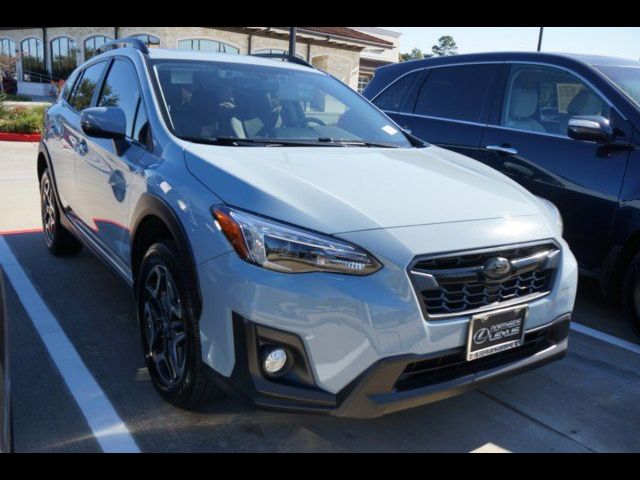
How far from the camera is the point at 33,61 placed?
109ft

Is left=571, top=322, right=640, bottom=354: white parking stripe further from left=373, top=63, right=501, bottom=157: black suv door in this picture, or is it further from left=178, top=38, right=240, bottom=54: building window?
left=178, top=38, right=240, bottom=54: building window

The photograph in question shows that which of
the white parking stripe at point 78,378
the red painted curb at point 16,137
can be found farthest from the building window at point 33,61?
the white parking stripe at point 78,378

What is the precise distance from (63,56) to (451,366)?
34194mm

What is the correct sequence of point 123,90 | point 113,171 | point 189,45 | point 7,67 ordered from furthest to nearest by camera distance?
point 189,45 → point 7,67 → point 123,90 → point 113,171

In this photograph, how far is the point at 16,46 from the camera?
3438 centimetres

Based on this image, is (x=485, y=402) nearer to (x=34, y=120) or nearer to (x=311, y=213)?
(x=311, y=213)

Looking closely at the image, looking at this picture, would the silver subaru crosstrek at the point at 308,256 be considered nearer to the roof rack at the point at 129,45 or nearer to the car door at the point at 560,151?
the roof rack at the point at 129,45

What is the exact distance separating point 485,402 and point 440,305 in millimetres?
986

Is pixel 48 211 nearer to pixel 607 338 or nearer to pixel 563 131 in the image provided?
pixel 563 131

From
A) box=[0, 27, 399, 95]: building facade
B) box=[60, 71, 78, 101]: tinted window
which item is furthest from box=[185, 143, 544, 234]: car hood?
box=[0, 27, 399, 95]: building facade

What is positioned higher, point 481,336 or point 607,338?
point 481,336

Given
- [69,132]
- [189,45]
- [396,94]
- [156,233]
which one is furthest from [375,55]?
[156,233]

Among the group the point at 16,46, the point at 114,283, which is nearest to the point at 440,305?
the point at 114,283
